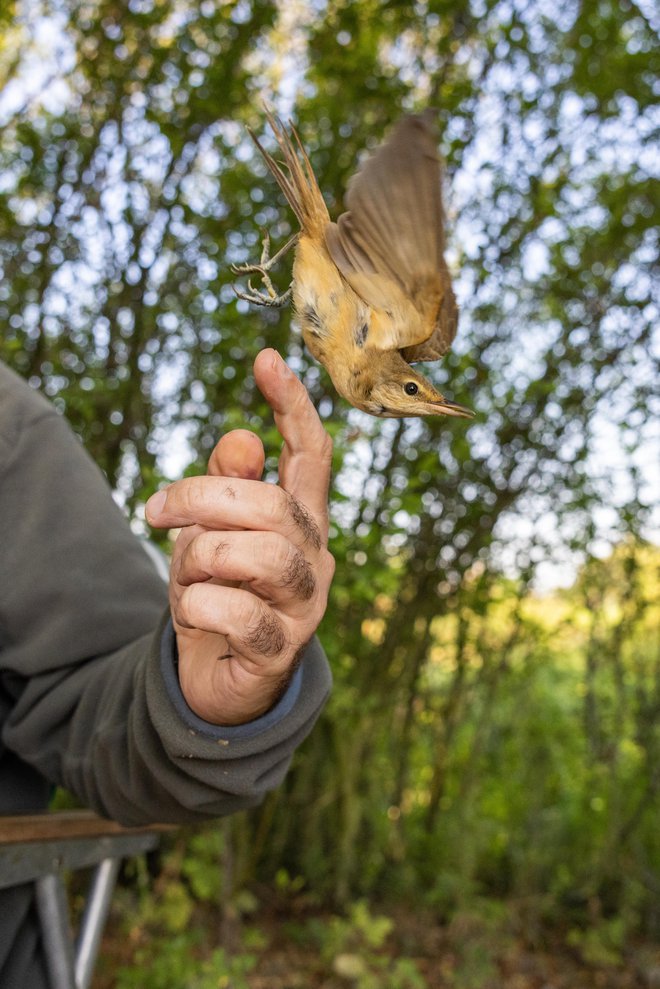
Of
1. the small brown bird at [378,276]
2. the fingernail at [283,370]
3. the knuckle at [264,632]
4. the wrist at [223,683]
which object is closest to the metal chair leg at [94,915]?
the wrist at [223,683]

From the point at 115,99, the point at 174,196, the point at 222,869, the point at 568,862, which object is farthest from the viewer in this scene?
the point at 568,862

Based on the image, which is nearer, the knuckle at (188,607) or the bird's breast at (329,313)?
the bird's breast at (329,313)

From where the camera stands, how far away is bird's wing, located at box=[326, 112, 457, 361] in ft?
2.06

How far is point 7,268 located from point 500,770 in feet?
11.7

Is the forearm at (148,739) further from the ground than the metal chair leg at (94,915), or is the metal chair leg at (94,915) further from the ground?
the forearm at (148,739)

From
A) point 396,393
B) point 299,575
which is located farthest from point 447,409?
point 299,575

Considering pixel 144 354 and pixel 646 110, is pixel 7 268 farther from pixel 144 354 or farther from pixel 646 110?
pixel 646 110

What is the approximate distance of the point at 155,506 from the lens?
38.3 inches

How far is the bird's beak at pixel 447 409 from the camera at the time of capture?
32.9 inches

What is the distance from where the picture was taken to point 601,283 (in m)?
3.81

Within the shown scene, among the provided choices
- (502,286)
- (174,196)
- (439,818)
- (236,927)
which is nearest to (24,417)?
(174,196)

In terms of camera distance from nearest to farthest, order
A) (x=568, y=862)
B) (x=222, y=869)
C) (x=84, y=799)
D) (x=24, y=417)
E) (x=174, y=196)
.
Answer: (x=84, y=799)
(x=24, y=417)
(x=174, y=196)
(x=222, y=869)
(x=568, y=862)

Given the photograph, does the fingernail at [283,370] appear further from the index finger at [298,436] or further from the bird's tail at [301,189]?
the bird's tail at [301,189]

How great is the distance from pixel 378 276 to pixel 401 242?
0.19 feet
